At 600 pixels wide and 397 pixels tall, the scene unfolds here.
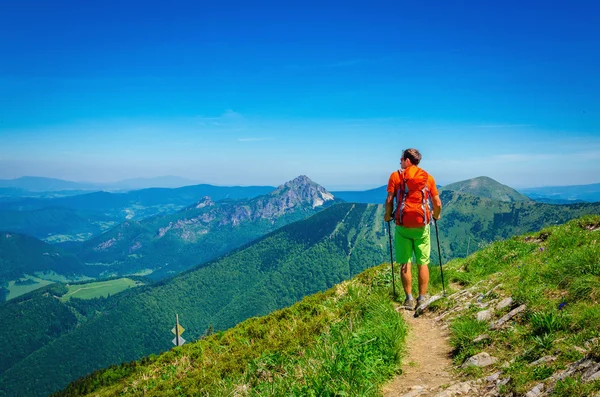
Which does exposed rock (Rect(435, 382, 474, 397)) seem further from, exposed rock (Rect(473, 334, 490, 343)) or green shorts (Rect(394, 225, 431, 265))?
green shorts (Rect(394, 225, 431, 265))

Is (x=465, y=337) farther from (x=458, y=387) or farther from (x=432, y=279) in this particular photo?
(x=432, y=279)

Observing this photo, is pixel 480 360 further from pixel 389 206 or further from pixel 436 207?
pixel 436 207

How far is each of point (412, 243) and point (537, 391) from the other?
5574 millimetres

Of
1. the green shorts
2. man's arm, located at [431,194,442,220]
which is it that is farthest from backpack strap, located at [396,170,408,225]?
man's arm, located at [431,194,442,220]

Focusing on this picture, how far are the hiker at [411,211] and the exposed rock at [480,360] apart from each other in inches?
149

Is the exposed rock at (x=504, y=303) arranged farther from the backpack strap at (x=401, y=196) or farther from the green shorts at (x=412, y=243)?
the backpack strap at (x=401, y=196)

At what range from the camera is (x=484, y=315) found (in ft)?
24.5

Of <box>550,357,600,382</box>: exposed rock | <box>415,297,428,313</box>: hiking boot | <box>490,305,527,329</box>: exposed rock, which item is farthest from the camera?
<box>415,297,428,313</box>: hiking boot

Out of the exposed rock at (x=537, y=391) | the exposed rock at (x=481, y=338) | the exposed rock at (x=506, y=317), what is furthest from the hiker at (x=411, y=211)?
the exposed rock at (x=537, y=391)

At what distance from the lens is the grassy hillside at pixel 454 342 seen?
5090mm

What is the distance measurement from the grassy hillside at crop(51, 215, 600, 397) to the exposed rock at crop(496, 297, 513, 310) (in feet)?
0.11

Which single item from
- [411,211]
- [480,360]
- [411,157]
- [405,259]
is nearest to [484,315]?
[480,360]

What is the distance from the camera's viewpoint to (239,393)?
668cm

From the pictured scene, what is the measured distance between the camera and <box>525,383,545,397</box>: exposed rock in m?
4.35
